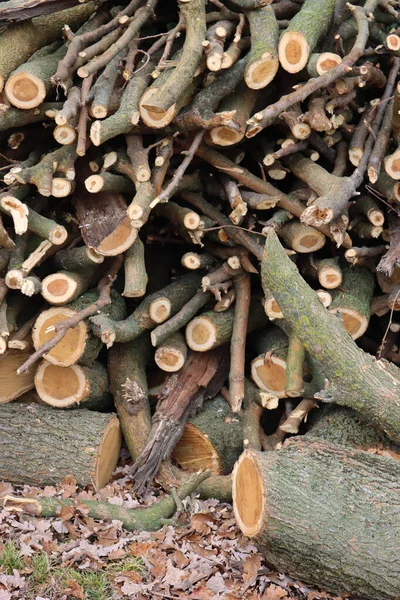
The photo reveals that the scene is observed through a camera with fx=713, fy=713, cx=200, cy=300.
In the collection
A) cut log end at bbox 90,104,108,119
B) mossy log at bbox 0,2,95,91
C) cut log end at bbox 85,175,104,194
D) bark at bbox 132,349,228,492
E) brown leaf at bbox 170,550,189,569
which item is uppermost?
mossy log at bbox 0,2,95,91

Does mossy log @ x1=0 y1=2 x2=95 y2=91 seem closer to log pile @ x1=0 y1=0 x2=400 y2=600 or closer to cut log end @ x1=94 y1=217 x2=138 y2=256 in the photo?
log pile @ x1=0 y1=0 x2=400 y2=600

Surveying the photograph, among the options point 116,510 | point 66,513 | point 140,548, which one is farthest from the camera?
point 116,510

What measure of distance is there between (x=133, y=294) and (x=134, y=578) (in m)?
1.80

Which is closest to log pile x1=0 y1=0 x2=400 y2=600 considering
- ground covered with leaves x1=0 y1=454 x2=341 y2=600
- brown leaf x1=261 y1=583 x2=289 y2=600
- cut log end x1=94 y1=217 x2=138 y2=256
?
cut log end x1=94 y1=217 x2=138 y2=256

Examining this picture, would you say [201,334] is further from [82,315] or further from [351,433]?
[351,433]

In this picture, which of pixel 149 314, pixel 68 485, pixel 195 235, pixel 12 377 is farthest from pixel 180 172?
pixel 68 485

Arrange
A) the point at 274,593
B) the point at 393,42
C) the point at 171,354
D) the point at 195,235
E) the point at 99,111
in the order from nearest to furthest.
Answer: the point at 274,593, the point at 99,111, the point at 393,42, the point at 195,235, the point at 171,354

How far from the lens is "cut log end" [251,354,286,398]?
204 inches

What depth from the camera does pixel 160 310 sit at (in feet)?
16.9

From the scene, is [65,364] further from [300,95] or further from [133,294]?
[300,95]

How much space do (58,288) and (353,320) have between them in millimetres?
2073

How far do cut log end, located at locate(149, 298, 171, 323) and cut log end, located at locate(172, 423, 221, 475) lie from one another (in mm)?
826

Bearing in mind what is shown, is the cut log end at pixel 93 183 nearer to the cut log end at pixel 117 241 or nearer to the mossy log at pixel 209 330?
the cut log end at pixel 117 241

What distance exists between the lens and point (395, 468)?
4.16m
